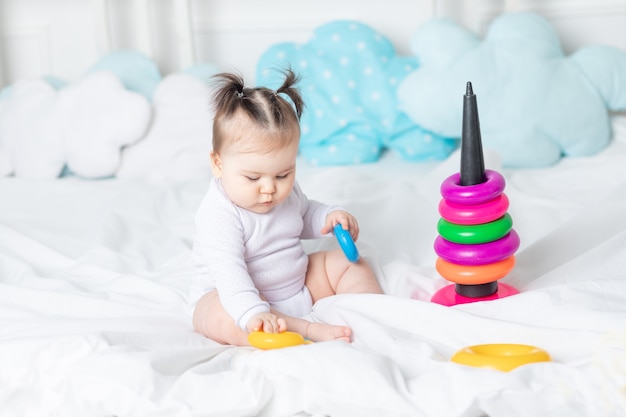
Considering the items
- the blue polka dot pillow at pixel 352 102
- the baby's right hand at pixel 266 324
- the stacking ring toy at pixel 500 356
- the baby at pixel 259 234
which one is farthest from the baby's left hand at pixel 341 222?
the blue polka dot pillow at pixel 352 102

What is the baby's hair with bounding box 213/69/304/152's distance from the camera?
3.86ft

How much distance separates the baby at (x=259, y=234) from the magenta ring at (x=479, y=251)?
0.14m

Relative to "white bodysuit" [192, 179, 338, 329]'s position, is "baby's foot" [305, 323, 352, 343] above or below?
below

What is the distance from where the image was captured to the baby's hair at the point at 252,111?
1.18 m

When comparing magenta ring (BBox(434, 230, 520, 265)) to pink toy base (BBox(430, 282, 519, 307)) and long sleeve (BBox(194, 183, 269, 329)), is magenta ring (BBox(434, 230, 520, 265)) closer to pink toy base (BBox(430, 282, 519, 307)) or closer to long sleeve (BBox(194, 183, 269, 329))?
pink toy base (BBox(430, 282, 519, 307))

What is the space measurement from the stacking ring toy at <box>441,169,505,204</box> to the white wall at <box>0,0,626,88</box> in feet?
3.97

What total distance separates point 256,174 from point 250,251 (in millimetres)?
136

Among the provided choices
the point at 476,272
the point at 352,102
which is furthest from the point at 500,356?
the point at 352,102

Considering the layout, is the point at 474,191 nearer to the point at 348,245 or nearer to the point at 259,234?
the point at 348,245

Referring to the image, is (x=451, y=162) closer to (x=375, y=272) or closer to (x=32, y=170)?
(x=375, y=272)

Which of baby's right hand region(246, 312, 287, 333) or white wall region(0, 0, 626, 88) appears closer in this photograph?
baby's right hand region(246, 312, 287, 333)

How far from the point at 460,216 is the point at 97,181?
1.22 m

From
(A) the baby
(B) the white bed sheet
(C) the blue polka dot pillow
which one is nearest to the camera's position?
(B) the white bed sheet

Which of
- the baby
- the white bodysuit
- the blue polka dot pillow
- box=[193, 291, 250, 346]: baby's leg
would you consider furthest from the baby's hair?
the blue polka dot pillow
